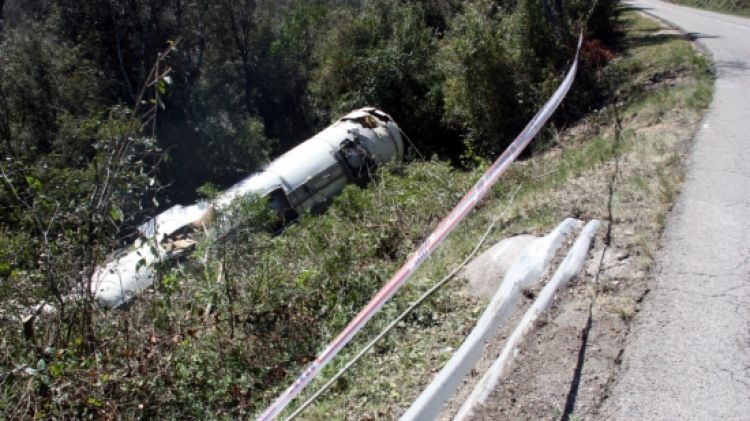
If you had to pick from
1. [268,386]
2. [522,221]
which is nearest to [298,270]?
[268,386]

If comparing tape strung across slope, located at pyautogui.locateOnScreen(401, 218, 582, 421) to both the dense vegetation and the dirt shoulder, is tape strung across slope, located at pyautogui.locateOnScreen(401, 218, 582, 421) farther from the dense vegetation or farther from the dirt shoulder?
the dense vegetation

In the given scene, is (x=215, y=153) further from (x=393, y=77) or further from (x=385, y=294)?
(x=385, y=294)

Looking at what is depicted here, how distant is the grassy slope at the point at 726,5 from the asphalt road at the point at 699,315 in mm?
25949

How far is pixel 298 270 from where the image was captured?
7.20 m

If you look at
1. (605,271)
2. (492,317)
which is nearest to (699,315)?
(605,271)

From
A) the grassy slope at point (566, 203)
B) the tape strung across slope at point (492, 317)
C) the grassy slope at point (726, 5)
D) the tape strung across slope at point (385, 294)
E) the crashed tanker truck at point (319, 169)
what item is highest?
the tape strung across slope at point (385, 294)

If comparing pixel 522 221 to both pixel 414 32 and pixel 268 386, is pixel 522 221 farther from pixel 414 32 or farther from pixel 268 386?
pixel 414 32

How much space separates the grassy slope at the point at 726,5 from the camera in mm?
28064

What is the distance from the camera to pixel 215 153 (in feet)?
80.2

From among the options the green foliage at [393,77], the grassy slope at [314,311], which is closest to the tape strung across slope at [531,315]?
the grassy slope at [314,311]

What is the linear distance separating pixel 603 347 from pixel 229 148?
21.9m

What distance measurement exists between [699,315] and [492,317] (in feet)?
4.47

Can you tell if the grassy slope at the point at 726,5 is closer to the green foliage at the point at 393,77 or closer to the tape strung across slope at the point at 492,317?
the green foliage at the point at 393,77

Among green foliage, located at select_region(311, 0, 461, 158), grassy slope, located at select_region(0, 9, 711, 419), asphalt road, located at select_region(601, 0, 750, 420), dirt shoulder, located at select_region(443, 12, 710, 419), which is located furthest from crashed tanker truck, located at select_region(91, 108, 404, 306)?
asphalt road, located at select_region(601, 0, 750, 420)
